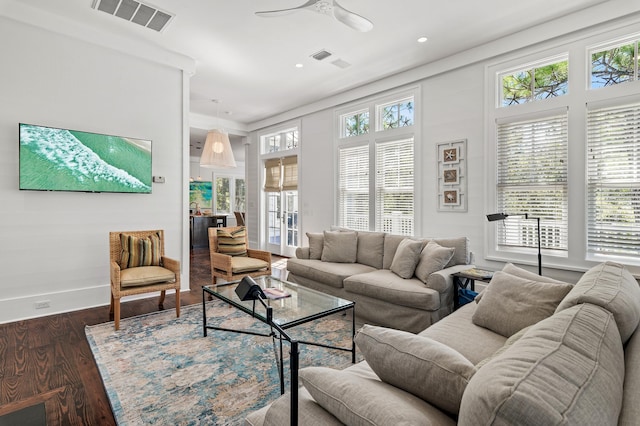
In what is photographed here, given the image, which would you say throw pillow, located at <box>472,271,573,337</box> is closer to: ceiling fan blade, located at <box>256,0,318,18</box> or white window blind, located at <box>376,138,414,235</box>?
ceiling fan blade, located at <box>256,0,318,18</box>

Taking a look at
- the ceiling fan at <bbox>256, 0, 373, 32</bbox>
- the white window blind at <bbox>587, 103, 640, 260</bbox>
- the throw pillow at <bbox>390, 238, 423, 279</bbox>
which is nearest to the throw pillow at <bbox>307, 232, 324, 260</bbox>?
the throw pillow at <bbox>390, 238, 423, 279</bbox>

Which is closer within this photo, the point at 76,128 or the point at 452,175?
the point at 76,128

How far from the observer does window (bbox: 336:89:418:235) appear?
16.4 feet

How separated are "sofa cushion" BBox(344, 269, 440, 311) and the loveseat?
1495 millimetres

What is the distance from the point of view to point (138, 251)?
3.71m

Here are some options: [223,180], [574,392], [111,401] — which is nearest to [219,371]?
[111,401]

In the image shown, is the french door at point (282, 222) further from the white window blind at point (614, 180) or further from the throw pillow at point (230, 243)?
the white window blind at point (614, 180)

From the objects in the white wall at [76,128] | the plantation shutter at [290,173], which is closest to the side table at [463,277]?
the white wall at [76,128]

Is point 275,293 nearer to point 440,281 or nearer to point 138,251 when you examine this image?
point 440,281

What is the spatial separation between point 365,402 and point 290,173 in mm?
6413

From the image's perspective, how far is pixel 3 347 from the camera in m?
2.80

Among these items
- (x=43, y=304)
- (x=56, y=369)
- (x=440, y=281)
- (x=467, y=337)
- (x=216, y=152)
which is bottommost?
(x=56, y=369)

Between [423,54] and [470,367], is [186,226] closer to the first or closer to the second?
[423,54]

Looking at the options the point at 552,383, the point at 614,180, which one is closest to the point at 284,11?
the point at 552,383
